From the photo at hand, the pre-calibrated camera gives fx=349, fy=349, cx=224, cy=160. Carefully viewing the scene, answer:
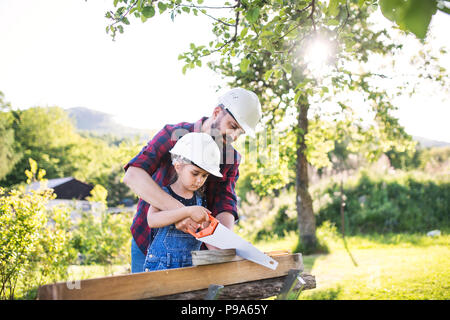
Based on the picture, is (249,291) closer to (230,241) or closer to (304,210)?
(230,241)

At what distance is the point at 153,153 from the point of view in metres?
3.13

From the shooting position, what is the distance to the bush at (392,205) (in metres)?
13.2

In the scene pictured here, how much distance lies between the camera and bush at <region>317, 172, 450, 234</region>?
13234 millimetres

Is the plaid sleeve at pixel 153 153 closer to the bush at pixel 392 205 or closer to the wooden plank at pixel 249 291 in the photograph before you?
the wooden plank at pixel 249 291

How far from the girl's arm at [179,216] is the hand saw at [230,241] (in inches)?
2.9

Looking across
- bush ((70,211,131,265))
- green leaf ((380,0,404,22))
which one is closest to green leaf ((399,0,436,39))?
green leaf ((380,0,404,22))

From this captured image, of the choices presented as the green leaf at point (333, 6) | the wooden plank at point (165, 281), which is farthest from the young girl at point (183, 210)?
the green leaf at point (333, 6)

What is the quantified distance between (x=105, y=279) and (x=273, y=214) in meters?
15.8

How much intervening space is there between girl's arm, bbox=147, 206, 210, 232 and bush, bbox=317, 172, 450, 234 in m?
12.5

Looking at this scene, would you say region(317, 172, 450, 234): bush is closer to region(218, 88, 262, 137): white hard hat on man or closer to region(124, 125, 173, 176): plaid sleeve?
region(218, 88, 262, 137): white hard hat on man

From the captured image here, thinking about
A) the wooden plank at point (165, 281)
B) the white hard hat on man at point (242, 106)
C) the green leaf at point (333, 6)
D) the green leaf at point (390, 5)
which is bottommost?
the wooden plank at point (165, 281)

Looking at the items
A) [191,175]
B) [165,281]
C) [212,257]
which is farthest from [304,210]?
[165,281]

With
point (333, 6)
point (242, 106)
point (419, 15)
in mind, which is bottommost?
point (419, 15)

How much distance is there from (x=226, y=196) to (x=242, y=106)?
0.89 meters
